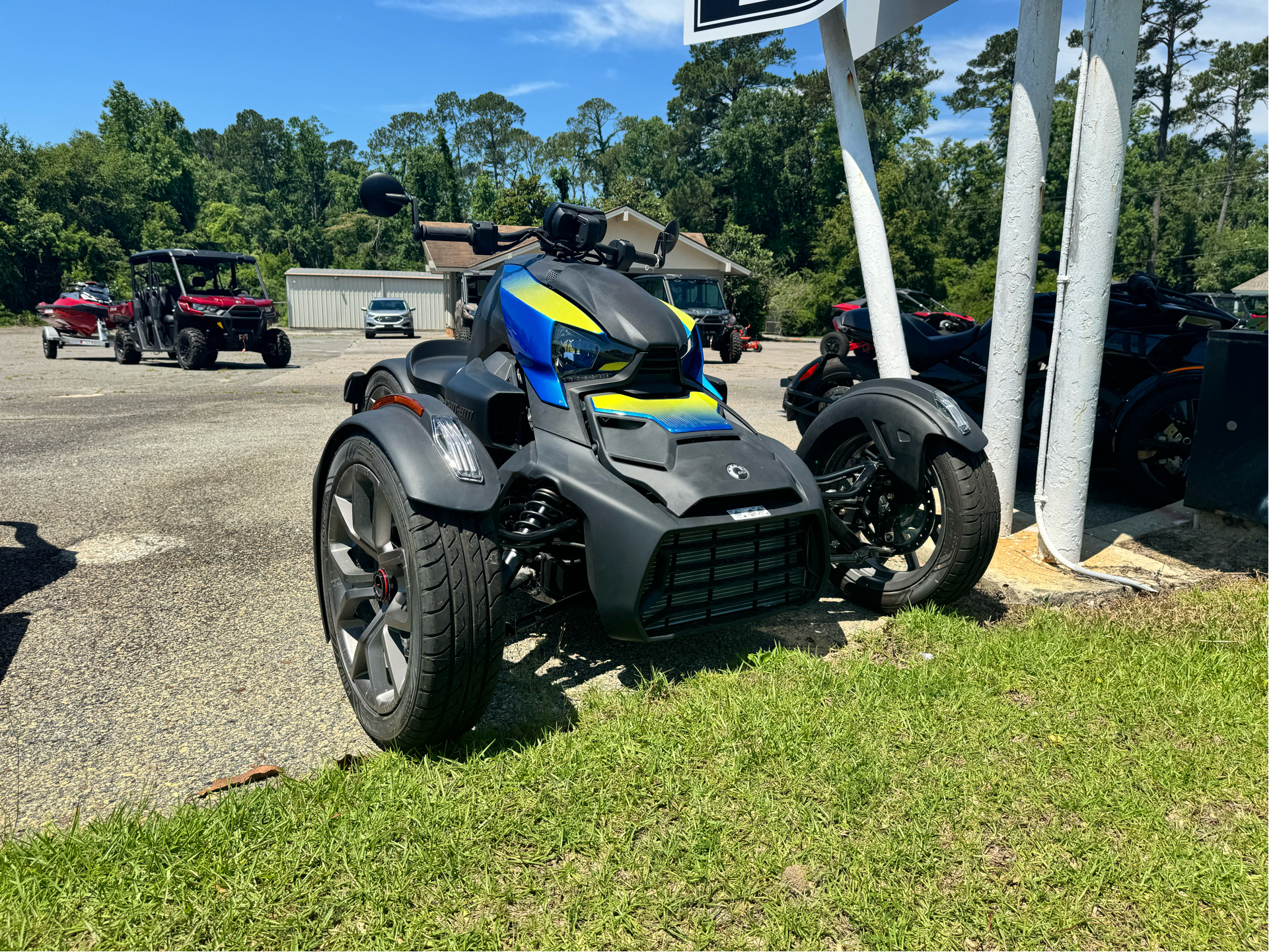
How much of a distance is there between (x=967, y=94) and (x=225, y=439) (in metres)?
57.0

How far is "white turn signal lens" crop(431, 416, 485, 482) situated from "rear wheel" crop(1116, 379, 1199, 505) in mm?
4955

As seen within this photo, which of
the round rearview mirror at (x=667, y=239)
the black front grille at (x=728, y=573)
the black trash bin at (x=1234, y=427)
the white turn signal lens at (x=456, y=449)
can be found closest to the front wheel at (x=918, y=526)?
the black front grille at (x=728, y=573)

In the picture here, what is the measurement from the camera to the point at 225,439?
804cm

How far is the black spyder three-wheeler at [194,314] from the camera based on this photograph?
15375 millimetres

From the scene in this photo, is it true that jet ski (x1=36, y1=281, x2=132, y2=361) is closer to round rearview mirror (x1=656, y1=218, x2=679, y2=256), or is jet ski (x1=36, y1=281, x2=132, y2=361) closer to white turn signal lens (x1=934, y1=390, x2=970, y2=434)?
round rearview mirror (x1=656, y1=218, x2=679, y2=256)

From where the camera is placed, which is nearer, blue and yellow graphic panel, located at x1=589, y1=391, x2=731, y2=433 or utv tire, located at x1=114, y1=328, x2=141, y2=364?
blue and yellow graphic panel, located at x1=589, y1=391, x2=731, y2=433

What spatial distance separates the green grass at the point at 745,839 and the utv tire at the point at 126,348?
16.7 metres

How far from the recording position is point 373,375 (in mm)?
4508

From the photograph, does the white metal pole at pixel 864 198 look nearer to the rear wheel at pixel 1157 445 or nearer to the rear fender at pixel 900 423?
the rear fender at pixel 900 423

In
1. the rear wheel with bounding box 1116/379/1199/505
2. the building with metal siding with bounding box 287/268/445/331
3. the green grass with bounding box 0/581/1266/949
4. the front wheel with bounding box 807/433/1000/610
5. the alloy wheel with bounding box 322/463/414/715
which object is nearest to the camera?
the green grass with bounding box 0/581/1266/949

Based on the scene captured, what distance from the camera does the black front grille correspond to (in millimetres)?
2754

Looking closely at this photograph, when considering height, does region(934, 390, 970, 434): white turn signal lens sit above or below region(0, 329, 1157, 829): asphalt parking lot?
above

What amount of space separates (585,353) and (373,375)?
1.71m

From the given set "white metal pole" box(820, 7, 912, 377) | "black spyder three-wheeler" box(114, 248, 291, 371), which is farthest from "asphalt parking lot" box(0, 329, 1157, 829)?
"black spyder three-wheeler" box(114, 248, 291, 371)
